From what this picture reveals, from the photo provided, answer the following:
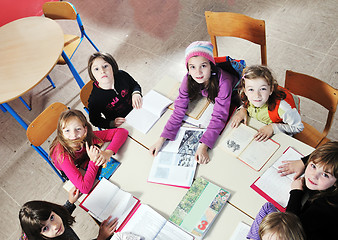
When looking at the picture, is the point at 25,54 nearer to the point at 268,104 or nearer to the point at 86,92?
the point at 86,92

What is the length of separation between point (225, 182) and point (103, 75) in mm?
1101

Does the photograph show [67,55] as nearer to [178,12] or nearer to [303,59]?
[178,12]

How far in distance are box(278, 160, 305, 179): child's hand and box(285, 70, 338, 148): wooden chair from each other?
1.50ft

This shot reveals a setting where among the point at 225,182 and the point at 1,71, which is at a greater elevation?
the point at 225,182

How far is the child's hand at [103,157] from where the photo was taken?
6.12 ft

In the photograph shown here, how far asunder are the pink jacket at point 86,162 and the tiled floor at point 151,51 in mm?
776

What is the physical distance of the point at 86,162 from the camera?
6.69ft

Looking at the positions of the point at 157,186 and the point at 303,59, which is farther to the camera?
the point at 303,59

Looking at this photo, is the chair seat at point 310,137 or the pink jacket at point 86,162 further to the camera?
the chair seat at point 310,137

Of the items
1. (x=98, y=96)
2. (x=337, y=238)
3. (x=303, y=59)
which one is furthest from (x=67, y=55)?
(x=337, y=238)

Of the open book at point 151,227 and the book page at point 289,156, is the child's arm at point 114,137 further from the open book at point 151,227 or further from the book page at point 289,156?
the book page at point 289,156

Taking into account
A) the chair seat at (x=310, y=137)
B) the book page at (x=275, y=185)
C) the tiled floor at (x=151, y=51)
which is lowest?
the tiled floor at (x=151, y=51)

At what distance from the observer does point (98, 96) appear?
2.29m

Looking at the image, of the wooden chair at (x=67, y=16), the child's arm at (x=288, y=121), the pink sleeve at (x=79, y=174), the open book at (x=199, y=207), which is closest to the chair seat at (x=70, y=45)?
the wooden chair at (x=67, y=16)
